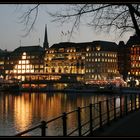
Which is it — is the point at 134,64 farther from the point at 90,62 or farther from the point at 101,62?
the point at 90,62

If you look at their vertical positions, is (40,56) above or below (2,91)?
above

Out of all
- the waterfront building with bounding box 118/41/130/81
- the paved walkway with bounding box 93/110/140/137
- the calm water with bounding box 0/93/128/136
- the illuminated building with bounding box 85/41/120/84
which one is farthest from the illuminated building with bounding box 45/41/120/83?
the paved walkway with bounding box 93/110/140/137

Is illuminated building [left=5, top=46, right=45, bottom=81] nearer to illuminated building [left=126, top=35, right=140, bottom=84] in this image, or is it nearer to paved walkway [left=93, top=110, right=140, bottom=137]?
illuminated building [left=126, top=35, right=140, bottom=84]

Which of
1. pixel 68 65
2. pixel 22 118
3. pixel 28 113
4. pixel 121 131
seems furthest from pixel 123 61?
pixel 121 131

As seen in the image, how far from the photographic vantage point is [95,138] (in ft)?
13.0

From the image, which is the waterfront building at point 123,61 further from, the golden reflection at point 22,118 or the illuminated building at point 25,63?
the golden reflection at point 22,118

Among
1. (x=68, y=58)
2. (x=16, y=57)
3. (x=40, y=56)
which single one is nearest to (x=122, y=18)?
(x=68, y=58)

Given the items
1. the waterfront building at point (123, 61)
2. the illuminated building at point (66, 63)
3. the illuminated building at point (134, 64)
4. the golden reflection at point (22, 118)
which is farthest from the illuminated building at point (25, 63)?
the golden reflection at point (22, 118)

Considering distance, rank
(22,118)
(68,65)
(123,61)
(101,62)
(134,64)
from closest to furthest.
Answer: (22,118) < (134,64) < (123,61) < (101,62) < (68,65)

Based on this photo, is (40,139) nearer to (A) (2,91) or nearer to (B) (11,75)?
(A) (2,91)

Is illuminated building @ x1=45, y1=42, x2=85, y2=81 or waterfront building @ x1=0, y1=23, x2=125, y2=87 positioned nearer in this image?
waterfront building @ x1=0, y1=23, x2=125, y2=87

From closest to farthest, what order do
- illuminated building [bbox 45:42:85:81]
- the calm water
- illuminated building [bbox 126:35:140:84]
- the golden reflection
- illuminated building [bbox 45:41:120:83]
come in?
1. the calm water
2. the golden reflection
3. illuminated building [bbox 126:35:140:84]
4. illuminated building [bbox 45:41:120:83]
5. illuminated building [bbox 45:42:85:81]

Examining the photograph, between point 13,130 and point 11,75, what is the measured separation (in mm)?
149316

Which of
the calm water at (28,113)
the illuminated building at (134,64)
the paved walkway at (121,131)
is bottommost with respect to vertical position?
the calm water at (28,113)
